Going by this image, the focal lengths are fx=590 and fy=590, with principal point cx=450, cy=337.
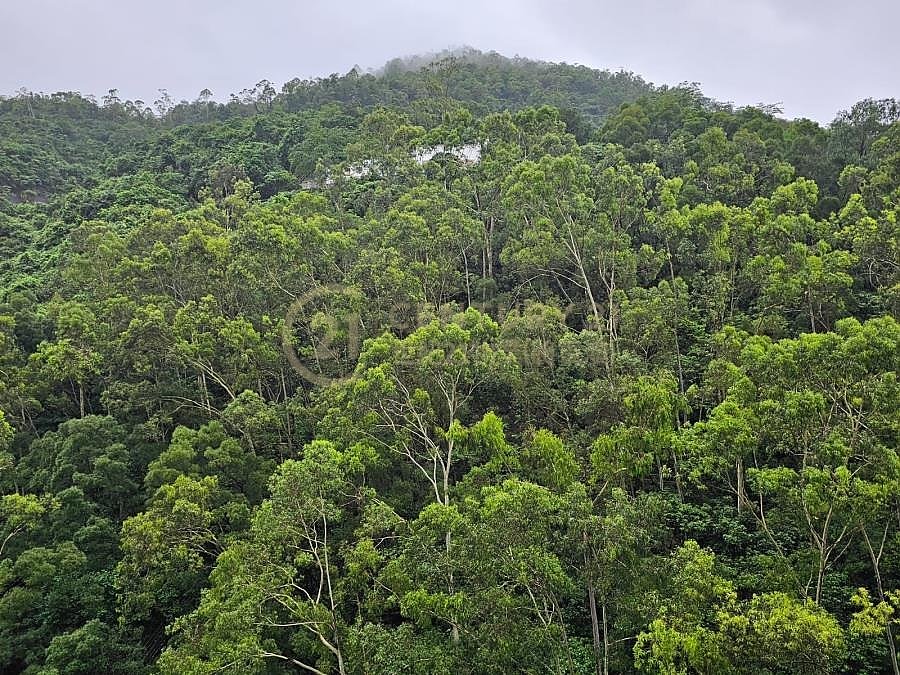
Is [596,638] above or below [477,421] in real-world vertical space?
below

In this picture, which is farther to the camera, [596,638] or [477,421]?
[477,421]

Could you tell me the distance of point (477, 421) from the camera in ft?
57.3

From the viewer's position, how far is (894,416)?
31.1 ft

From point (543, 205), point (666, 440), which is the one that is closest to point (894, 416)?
point (666, 440)

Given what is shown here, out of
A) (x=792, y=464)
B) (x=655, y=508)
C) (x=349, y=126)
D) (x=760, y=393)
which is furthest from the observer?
(x=349, y=126)

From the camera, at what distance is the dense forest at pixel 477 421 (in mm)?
9500

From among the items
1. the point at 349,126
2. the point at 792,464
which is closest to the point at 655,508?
the point at 792,464

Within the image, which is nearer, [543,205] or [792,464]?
[792,464]

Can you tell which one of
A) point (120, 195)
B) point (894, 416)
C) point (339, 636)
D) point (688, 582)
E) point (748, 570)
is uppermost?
point (120, 195)

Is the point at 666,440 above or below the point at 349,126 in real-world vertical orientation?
below

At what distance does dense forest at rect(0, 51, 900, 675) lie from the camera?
9500 mm

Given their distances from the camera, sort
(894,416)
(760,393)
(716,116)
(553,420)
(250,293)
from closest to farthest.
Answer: (894,416) → (760,393) → (553,420) → (250,293) → (716,116)

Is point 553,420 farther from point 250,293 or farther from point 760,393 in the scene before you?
point 250,293

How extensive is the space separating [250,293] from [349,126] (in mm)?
29552
